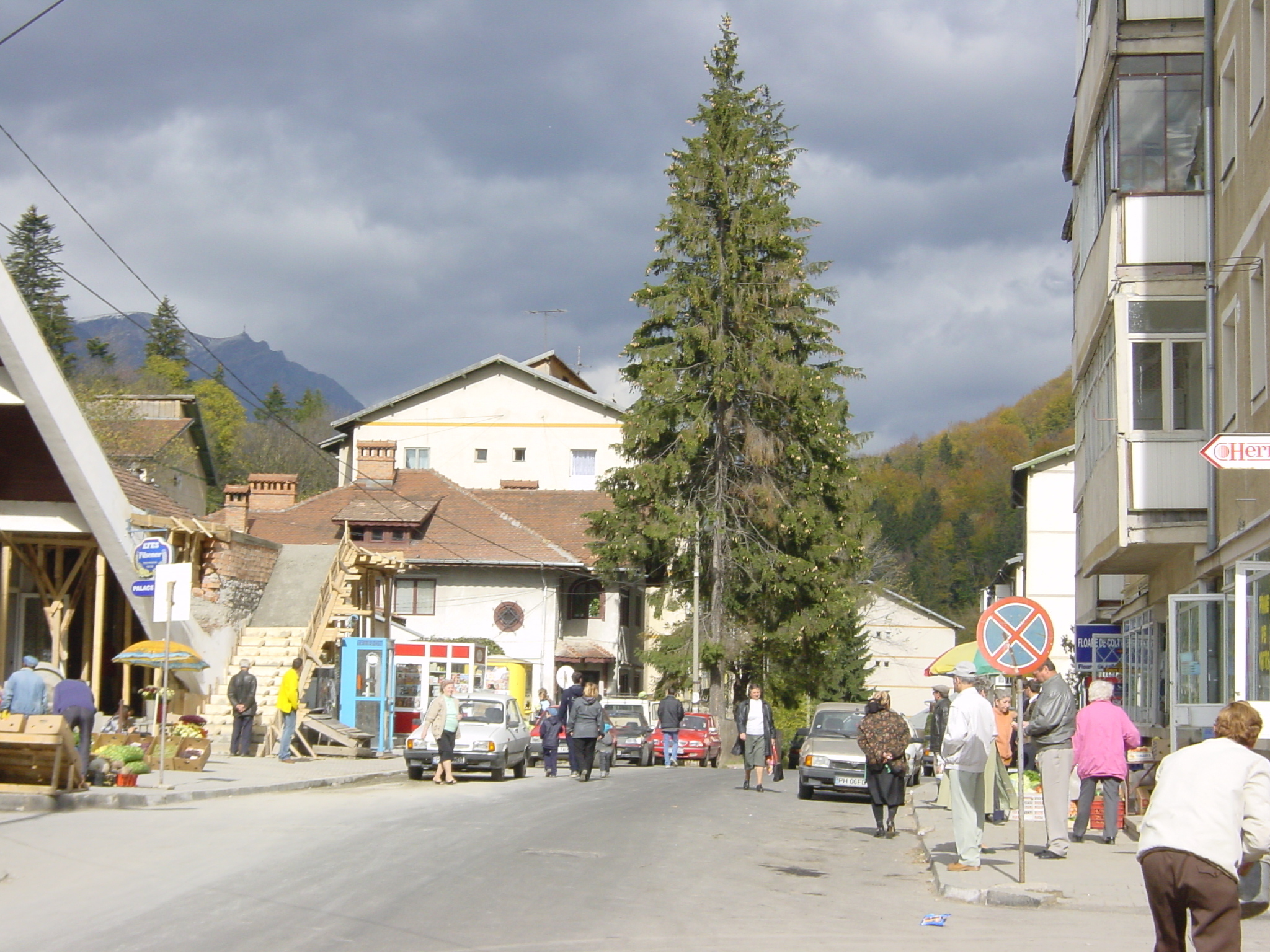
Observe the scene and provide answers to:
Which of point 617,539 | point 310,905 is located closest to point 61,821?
point 310,905

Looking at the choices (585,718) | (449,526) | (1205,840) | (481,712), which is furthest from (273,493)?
(1205,840)

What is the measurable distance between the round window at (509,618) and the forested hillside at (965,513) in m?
43.5

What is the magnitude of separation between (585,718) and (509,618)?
26454 millimetres

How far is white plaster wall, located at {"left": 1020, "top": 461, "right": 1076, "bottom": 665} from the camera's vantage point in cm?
5462

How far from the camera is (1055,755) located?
14.5 m

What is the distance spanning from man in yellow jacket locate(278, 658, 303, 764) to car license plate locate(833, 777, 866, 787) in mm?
9753

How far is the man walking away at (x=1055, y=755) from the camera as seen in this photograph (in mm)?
14367

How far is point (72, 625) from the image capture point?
3180cm

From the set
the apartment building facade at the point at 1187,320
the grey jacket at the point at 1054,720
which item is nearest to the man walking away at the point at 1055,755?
the grey jacket at the point at 1054,720

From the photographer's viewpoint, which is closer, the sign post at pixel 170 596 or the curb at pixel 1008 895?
the curb at pixel 1008 895

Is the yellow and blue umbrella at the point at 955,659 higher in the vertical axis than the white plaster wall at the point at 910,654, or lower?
higher

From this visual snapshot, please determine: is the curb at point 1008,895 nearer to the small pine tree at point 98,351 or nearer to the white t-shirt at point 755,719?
the white t-shirt at point 755,719

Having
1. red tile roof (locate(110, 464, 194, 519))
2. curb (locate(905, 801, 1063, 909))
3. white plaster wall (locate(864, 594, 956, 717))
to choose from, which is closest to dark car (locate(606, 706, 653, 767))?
red tile roof (locate(110, 464, 194, 519))

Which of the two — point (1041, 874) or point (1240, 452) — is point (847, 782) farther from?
point (1240, 452)
